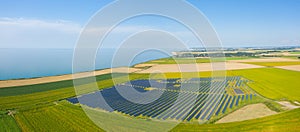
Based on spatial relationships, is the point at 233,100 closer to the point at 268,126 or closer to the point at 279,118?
the point at 279,118

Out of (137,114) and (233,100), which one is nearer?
(137,114)

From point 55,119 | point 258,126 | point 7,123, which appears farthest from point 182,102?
point 7,123

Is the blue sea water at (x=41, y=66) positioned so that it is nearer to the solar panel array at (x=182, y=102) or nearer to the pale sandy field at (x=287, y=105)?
the solar panel array at (x=182, y=102)

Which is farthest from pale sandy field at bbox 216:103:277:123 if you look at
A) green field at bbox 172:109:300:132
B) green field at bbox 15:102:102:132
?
green field at bbox 15:102:102:132

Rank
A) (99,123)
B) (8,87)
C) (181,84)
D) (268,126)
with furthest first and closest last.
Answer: (181,84) → (8,87) → (99,123) → (268,126)

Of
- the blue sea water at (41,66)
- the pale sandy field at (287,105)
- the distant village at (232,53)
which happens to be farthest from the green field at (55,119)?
the pale sandy field at (287,105)

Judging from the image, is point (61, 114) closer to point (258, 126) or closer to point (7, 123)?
point (7, 123)

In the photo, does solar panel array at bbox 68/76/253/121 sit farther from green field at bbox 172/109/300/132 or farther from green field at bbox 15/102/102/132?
green field at bbox 15/102/102/132

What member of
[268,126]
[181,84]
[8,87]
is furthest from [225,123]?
[8,87]
